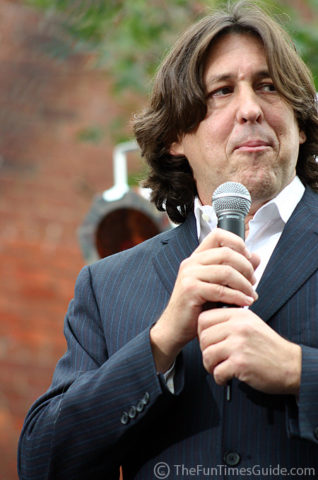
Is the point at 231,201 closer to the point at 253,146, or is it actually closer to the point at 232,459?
the point at 253,146

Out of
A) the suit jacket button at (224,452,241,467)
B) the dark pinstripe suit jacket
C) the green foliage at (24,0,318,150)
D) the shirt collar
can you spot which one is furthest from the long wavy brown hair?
the green foliage at (24,0,318,150)

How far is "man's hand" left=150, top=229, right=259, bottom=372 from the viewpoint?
1.79m

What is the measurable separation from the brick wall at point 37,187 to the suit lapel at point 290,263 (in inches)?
166

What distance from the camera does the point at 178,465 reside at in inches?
78.1

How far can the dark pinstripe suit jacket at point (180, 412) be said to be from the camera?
1.92 meters

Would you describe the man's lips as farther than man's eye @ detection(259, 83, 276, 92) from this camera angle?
→ No

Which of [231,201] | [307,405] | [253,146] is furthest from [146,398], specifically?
[253,146]

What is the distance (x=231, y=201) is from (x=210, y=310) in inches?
10.7

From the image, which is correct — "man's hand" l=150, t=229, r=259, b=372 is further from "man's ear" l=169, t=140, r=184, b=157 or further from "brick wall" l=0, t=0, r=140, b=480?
"brick wall" l=0, t=0, r=140, b=480

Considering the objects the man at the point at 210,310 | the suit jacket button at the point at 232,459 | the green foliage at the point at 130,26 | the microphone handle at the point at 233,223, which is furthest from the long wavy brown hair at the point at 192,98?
the green foliage at the point at 130,26

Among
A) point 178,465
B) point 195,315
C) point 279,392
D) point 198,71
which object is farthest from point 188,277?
point 198,71

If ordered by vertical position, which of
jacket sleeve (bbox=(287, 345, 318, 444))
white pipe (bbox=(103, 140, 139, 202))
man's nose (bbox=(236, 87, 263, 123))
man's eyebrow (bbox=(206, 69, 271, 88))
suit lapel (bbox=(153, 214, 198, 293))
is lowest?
jacket sleeve (bbox=(287, 345, 318, 444))

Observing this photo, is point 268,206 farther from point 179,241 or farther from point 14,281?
point 14,281

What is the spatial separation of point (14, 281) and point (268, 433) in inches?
177
